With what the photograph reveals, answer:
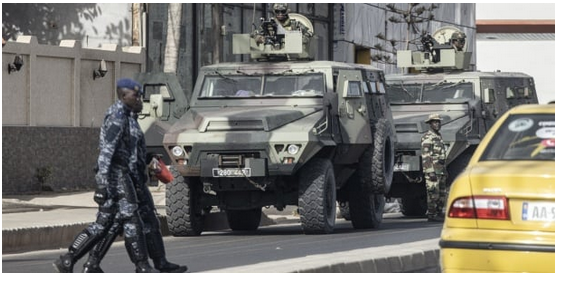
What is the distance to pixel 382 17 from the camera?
4528 cm

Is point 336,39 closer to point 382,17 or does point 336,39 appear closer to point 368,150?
point 382,17

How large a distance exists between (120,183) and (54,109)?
14.2 metres

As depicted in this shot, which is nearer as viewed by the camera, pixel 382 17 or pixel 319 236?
A: pixel 319 236

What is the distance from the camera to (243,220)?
20250 millimetres

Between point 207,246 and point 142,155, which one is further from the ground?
point 142,155

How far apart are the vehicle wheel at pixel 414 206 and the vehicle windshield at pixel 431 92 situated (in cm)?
151

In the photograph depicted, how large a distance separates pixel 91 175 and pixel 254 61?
6956 mm

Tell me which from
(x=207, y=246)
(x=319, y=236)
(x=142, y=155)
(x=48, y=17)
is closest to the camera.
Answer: (x=142, y=155)

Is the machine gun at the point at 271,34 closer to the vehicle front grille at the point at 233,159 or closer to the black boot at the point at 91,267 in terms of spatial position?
the vehicle front grille at the point at 233,159

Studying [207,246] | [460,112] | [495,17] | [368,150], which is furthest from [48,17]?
[495,17]

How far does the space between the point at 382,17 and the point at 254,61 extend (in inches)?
989

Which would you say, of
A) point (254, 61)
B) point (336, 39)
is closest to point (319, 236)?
Result: point (254, 61)

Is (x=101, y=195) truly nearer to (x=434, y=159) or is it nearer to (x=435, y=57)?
(x=434, y=159)

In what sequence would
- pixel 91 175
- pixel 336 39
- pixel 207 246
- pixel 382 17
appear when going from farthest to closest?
pixel 382 17 → pixel 336 39 → pixel 91 175 → pixel 207 246
